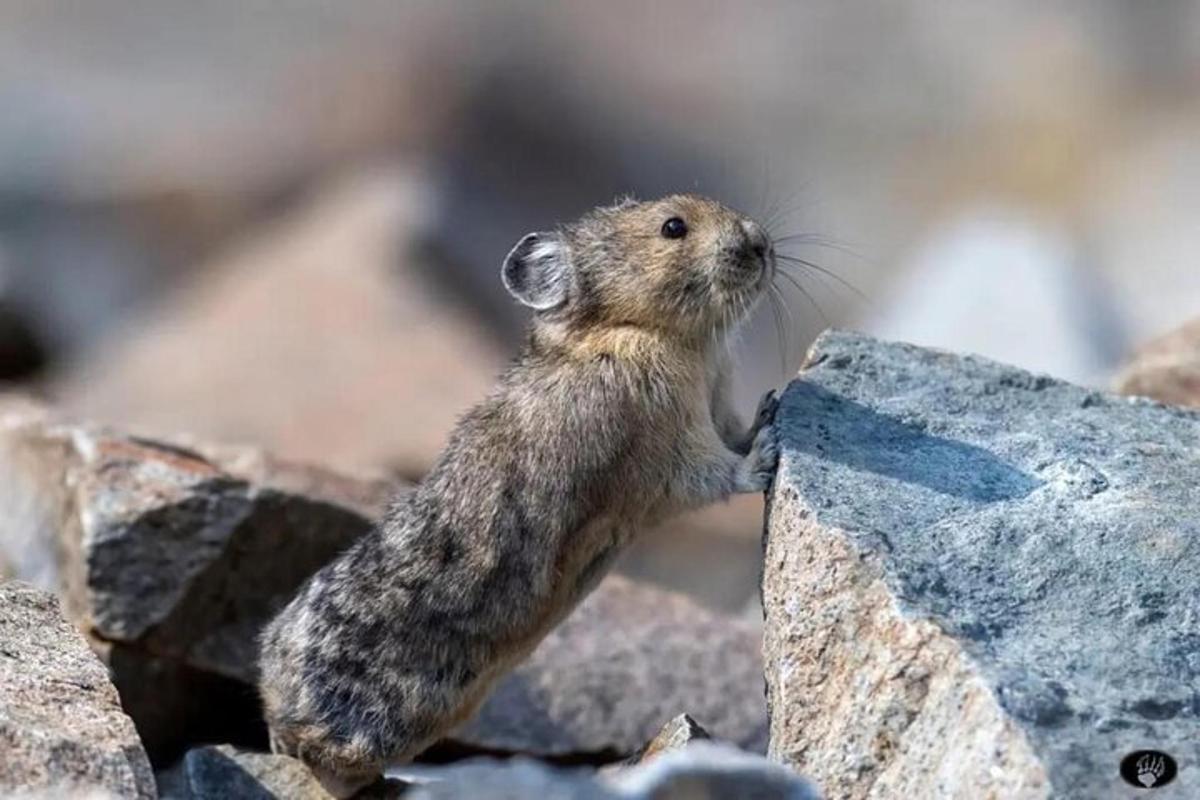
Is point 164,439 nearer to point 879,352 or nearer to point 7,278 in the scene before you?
point 879,352

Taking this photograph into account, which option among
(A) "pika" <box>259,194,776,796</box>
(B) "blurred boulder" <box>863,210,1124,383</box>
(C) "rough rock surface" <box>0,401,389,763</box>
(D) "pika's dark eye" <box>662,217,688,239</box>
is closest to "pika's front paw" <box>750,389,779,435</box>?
(A) "pika" <box>259,194,776,796</box>

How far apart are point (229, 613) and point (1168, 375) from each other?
19.2 ft

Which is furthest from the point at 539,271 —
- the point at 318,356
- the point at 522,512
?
Result: the point at 318,356

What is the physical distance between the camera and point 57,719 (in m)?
7.77

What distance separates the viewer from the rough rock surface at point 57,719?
724cm

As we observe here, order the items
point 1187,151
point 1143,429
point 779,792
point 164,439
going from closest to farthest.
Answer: point 779,792
point 1143,429
point 164,439
point 1187,151

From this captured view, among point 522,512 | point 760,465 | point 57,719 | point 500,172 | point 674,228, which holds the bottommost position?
point 57,719

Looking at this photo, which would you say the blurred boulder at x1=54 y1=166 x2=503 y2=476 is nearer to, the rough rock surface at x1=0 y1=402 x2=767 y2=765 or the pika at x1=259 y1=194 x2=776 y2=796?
the rough rock surface at x1=0 y1=402 x2=767 y2=765

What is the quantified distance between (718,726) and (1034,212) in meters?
16.5

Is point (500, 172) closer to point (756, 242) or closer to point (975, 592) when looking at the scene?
point (756, 242)

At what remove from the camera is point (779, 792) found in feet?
20.2

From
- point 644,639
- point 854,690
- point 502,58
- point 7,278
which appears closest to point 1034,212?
point 502,58

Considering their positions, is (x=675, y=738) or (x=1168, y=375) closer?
(x=675, y=738)

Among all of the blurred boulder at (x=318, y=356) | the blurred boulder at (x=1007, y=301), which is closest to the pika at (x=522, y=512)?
the blurred boulder at (x=318, y=356)
